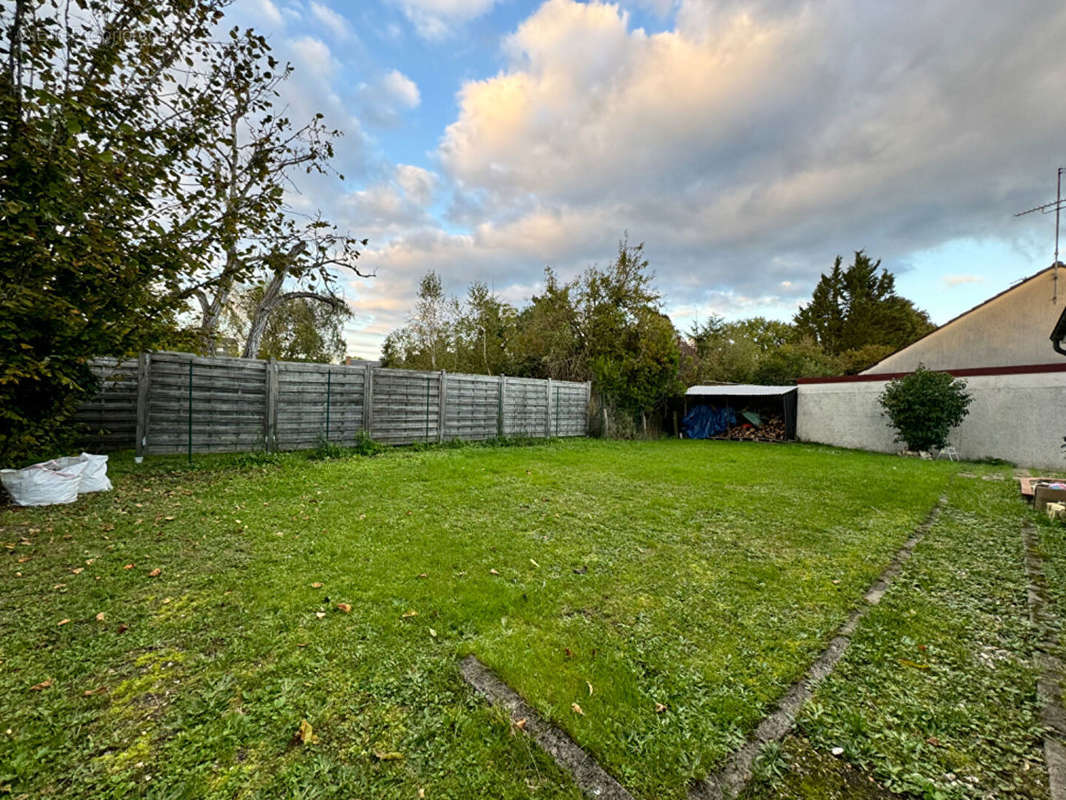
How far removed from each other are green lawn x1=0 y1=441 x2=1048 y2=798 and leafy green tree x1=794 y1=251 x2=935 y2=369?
101 ft

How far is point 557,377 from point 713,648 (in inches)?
503

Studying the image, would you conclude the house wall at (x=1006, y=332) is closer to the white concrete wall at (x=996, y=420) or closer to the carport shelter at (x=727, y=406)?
the white concrete wall at (x=996, y=420)

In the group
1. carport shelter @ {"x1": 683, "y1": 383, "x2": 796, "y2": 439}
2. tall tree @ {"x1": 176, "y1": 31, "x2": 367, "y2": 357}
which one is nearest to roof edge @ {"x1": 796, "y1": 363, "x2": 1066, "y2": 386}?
carport shelter @ {"x1": 683, "y1": 383, "x2": 796, "y2": 439}

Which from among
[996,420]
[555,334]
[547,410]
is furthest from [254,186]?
[996,420]

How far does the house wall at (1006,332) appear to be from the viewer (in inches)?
418

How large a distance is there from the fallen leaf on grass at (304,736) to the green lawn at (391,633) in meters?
0.01

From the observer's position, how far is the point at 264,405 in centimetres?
688

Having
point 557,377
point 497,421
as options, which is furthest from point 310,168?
point 557,377

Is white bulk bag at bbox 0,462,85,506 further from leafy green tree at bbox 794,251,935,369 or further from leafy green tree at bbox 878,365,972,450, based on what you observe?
leafy green tree at bbox 794,251,935,369

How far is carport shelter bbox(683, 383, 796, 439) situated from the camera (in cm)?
1348

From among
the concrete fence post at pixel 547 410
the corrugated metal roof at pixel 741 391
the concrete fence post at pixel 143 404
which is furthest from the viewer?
the corrugated metal roof at pixel 741 391

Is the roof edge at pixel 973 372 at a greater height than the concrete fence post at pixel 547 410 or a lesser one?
greater

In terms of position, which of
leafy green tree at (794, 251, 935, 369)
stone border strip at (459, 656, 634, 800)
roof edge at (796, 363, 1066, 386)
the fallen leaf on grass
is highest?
leafy green tree at (794, 251, 935, 369)

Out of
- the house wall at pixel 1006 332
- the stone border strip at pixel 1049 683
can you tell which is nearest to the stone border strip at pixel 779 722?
the stone border strip at pixel 1049 683
